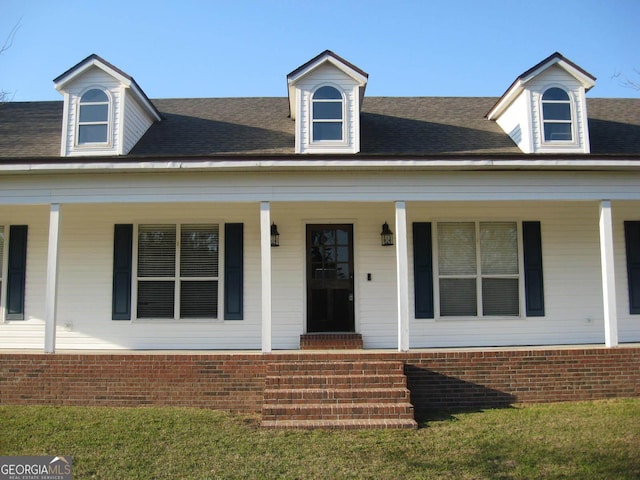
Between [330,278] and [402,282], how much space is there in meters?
1.80

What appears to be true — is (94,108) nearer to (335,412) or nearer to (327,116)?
(327,116)

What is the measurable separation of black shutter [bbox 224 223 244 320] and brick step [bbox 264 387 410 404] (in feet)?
7.93

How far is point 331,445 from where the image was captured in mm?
5625

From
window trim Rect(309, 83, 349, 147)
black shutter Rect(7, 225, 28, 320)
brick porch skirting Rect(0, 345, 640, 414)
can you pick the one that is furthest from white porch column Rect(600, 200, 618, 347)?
black shutter Rect(7, 225, 28, 320)

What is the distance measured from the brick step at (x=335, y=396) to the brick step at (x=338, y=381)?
149mm

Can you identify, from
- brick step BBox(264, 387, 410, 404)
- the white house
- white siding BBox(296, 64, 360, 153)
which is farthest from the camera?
the white house

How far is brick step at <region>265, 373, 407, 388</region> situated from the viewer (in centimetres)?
699

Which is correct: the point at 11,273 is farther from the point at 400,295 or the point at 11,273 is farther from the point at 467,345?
the point at 467,345

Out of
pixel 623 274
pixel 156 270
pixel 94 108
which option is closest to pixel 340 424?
pixel 156 270

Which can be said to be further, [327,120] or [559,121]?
[559,121]

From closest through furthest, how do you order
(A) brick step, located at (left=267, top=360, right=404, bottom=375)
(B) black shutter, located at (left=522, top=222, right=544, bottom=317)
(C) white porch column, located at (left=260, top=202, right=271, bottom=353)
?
(A) brick step, located at (left=267, top=360, right=404, bottom=375) → (C) white porch column, located at (left=260, top=202, right=271, bottom=353) → (B) black shutter, located at (left=522, top=222, right=544, bottom=317)

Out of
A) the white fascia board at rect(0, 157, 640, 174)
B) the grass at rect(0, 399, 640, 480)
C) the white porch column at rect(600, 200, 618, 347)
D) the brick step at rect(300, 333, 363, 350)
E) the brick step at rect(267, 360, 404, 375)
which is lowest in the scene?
the grass at rect(0, 399, 640, 480)

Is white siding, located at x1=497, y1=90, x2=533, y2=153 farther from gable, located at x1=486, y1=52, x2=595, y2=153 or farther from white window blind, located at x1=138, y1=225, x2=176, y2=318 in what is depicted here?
white window blind, located at x1=138, y1=225, x2=176, y2=318

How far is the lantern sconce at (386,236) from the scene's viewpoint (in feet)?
29.9
